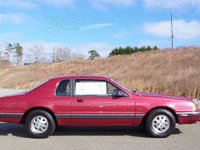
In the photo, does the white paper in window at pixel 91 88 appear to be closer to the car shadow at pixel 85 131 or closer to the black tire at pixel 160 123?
the car shadow at pixel 85 131

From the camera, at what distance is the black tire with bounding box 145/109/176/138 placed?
Result: 5.62m

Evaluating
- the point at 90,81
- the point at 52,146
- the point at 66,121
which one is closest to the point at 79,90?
the point at 90,81

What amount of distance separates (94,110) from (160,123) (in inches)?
65.7

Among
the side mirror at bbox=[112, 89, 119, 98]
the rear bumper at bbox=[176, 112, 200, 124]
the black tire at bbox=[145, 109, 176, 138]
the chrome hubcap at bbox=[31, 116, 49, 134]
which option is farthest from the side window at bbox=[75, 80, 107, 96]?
the rear bumper at bbox=[176, 112, 200, 124]

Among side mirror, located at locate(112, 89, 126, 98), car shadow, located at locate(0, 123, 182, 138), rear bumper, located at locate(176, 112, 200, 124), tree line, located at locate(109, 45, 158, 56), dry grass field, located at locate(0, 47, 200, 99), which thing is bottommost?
car shadow, located at locate(0, 123, 182, 138)

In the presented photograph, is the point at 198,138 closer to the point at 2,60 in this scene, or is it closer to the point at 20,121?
the point at 20,121

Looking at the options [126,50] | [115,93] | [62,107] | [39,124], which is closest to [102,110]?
[115,93]

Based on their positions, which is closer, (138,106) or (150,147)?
(150,147)

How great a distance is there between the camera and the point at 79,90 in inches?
229

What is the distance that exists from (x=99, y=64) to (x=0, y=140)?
3149cm

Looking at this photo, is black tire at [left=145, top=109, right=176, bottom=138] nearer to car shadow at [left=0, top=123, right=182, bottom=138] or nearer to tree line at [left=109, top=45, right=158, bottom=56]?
car shadow at [left=0, top=123, right=182, bottom=138]

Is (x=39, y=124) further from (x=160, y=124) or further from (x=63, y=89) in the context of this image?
(x=160, y=124)

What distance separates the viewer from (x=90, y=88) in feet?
19.1

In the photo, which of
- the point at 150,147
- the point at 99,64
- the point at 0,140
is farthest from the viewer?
the point at 99,64
